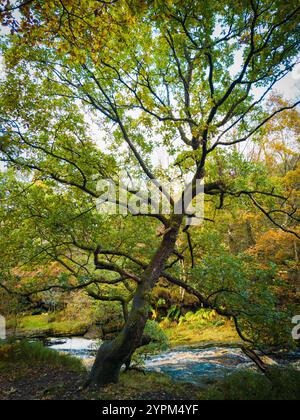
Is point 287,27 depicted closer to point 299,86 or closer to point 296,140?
point 299,86

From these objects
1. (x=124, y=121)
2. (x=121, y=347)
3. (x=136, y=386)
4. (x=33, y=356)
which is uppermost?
(x=124, y=121)

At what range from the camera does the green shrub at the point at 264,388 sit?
15.5 ft

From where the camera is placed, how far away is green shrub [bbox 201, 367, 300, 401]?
185 inches

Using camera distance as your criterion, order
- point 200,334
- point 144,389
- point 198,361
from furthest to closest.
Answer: point 200,334, point 198,361, point 144,389

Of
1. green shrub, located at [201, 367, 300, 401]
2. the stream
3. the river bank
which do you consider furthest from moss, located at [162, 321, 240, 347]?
green shrub, located at [201, 367, 300, 401]

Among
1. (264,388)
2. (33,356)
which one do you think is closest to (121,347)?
(264,388)

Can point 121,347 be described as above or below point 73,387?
above

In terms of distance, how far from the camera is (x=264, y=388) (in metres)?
5.00

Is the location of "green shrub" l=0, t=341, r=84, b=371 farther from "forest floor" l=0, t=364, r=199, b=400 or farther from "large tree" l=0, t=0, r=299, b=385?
"large tree" l=0, t=0, r=299, b=385

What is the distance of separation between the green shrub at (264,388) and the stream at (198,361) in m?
2.43

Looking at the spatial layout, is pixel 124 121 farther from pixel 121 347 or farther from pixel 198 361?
pixel 198 361

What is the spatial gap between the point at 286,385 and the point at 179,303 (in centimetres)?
1417

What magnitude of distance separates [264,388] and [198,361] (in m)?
6.25

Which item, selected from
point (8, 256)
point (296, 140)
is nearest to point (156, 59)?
point (8, 256)
